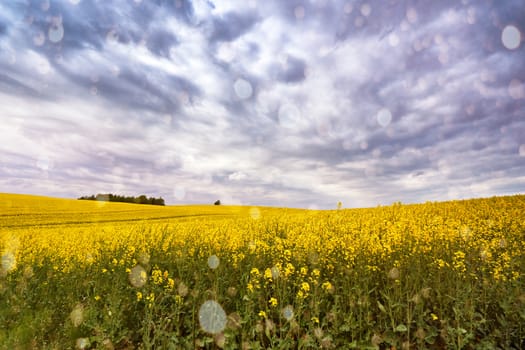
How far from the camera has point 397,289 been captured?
16.2ft

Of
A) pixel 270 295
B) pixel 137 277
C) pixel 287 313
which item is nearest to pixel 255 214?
pixel 137 277

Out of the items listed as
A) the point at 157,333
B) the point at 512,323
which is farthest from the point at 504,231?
the point at 157,333

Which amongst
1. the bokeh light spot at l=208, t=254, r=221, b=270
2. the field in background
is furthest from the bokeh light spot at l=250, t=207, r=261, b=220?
the bokeh light spot at l=208, t=254, r=221, b=270

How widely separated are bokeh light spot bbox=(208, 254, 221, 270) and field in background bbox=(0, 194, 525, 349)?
25mm

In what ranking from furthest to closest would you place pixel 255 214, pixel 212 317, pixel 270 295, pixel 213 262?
pixel 255 214, pixel 213 262, pixel 270 295, pixel 212 317

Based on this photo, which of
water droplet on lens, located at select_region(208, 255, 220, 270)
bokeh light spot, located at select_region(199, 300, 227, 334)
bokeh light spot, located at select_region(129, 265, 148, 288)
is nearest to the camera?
bokeh light spot, located at select_region(199, 300, 227, 334)

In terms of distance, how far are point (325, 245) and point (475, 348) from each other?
3.18 meters

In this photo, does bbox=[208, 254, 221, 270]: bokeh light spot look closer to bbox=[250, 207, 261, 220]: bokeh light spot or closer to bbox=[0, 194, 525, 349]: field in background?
bbox=[0, 194, 525, 349]: field in background

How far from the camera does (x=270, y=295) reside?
5.45m

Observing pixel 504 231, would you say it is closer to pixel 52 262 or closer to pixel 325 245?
pixel 325 245

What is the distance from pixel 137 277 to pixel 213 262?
143 cm

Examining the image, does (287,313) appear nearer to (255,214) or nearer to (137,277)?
(137,277)

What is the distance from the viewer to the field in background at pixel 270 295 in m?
4.32

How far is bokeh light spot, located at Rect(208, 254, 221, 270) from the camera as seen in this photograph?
19.5 ft
